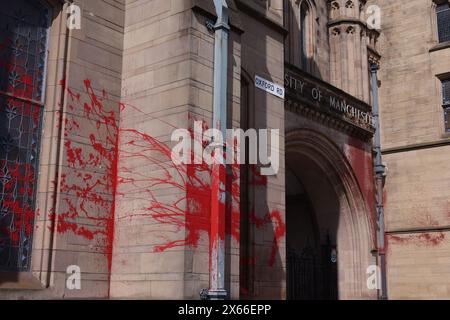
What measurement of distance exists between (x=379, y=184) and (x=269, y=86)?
8035 mm

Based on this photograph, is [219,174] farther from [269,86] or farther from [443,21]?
[443,21]

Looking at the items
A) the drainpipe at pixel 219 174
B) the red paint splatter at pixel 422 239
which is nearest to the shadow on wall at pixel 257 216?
the drainpipe at pixel 219 174

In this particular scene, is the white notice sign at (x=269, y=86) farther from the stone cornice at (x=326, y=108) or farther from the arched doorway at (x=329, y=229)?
the arched doorway at (x=329, y=229)

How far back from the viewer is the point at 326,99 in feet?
55.6

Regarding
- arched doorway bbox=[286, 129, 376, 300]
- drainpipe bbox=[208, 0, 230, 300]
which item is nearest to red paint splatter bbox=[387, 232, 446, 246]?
arched doorway bbox=[286, 129, 376, 300]

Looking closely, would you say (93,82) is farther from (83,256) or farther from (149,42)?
(83,256)

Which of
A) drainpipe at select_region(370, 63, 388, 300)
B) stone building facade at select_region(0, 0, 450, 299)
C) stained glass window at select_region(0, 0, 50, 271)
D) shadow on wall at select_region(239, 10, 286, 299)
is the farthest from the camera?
drainpipe at select_region(370, 63, 388, 300)

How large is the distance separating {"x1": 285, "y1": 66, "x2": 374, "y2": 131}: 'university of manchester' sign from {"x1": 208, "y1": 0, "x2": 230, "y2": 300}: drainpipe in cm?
528

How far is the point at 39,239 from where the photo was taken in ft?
29.7

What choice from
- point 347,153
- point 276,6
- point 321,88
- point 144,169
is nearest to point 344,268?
point 347,153

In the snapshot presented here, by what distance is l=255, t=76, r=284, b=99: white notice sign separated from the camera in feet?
41.1

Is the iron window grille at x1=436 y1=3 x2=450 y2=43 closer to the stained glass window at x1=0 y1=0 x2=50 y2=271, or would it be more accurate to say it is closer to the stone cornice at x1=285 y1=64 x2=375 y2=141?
the stone cornice at x1=285 y1=64 x2=375 y2=141

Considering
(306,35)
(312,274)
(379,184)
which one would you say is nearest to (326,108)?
(306,35)

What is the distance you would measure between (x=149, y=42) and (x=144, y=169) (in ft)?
7.27
